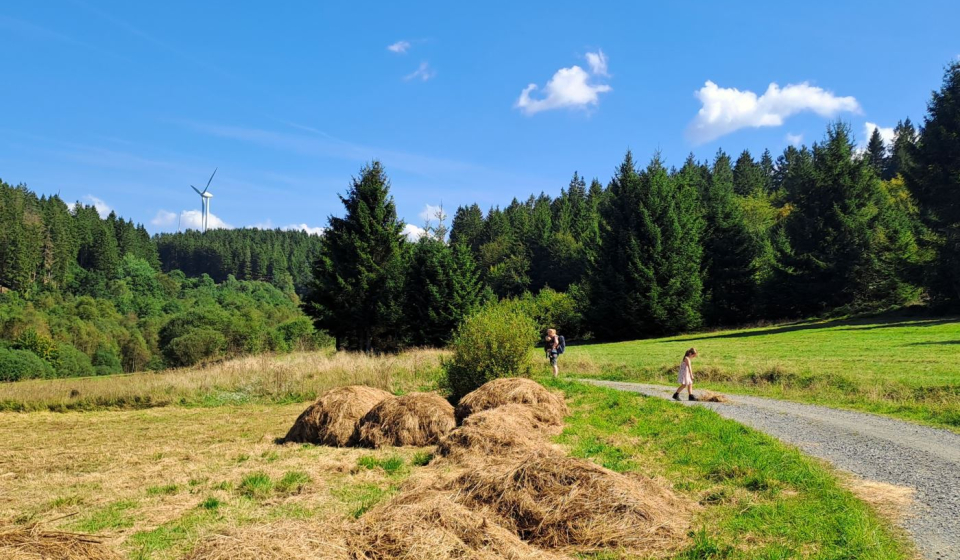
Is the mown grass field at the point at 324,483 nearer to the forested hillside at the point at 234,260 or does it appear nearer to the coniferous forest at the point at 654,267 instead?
the coniferous forest at the point at 654,267

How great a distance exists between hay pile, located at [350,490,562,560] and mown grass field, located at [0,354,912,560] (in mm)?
516

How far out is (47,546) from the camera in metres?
4.60

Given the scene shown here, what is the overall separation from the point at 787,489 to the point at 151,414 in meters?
21.0

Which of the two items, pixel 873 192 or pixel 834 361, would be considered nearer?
pixel 834 361

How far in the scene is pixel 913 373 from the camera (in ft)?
60.6

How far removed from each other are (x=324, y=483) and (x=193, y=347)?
265 feet

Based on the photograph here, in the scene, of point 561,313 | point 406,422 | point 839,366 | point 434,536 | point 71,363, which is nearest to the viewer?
point 434,536

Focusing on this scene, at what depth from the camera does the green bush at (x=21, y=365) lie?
6337cm

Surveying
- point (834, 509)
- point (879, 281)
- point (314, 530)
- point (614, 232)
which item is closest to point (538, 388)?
point (834, 509)

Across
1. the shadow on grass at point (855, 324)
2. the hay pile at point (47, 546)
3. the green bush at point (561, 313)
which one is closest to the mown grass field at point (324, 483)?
the hay pile at point (47, 546)

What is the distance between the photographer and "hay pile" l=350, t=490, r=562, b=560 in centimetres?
530

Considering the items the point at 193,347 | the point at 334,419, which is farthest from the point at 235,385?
the point at 193,347

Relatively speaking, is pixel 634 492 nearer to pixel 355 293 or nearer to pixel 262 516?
pixel 262 516

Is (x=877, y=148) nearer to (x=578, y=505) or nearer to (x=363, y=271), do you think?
(x=363, y=271)
